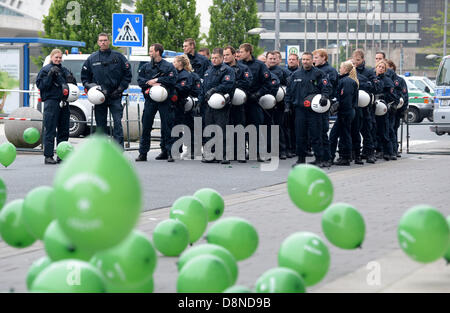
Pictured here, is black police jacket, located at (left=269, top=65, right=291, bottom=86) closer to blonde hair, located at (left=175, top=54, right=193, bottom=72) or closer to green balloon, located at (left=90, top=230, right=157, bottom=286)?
blonde hair, located at (left=175, top=54, right=193, bottom=72)

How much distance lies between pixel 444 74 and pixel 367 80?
7.36 meters

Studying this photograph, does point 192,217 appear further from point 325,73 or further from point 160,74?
point 160,74

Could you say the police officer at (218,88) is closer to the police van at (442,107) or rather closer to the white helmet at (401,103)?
the white helmet at (401,103)

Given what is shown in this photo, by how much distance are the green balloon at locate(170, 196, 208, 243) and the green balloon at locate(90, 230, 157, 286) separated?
162 centimetres

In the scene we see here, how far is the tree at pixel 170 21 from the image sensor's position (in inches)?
1580

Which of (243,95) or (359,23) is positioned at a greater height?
(359,23)

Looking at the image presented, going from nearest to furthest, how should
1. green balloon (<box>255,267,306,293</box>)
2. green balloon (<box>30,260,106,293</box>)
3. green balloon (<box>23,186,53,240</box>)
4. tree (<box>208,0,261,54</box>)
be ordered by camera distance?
green balloon (<box>30,260,106,293</box>) → green balloon (<box>255,267,306,293</box>) → green balloon (<box>23,186,53,240</box>) → tree (<box>208,0,261,54</box>)

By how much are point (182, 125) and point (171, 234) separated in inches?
392

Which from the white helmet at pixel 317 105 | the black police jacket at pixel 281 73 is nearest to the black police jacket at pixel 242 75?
the black police jacket at pixel 281 73

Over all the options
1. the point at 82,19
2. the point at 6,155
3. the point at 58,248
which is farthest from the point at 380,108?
the point at 82,19

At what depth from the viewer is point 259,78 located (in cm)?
1580

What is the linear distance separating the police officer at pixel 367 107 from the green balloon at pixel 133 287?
11.0 m

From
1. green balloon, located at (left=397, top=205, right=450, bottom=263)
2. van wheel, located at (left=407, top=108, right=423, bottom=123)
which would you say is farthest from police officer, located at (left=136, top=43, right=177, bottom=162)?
van wheel, located at (left=407, top=108, right=423, bottom=123)

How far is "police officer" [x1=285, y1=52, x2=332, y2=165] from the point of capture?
14188 mm
